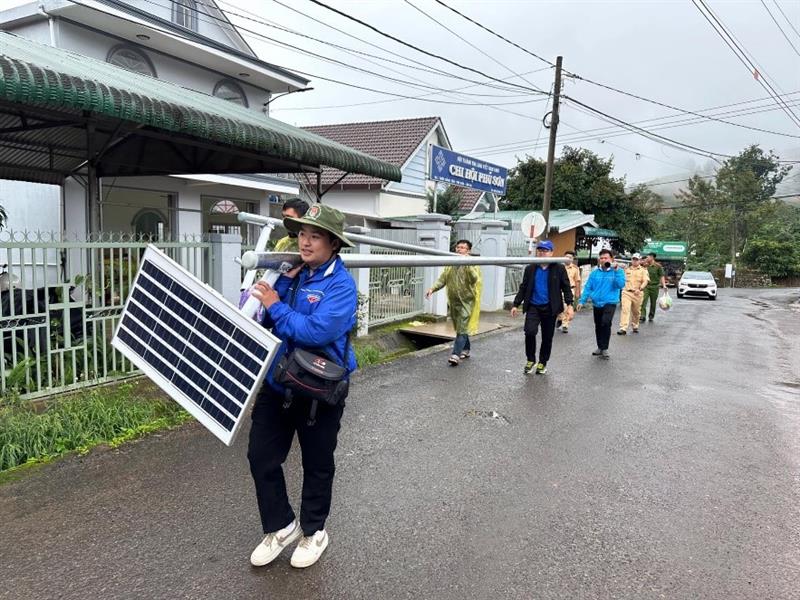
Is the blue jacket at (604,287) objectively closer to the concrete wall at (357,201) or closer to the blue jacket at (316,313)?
the blue jacket at (316,313)

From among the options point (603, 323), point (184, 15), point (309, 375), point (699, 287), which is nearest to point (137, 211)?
point (184, 15)

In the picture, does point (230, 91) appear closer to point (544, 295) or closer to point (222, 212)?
point (222, 212)

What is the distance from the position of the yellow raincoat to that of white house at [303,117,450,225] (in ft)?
39.2

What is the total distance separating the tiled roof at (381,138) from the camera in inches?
812

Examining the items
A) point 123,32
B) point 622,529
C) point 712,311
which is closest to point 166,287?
point 622,529

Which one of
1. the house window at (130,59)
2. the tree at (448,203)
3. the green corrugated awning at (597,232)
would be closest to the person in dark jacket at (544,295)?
the house window at (130,59)

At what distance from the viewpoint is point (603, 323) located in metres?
9.14

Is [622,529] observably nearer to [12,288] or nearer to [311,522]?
[311,522]

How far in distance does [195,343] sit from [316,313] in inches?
21.6

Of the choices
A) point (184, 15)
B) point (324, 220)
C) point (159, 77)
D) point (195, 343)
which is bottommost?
point (195, 343)

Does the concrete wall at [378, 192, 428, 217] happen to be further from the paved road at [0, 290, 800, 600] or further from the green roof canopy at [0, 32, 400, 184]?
the paved road at [0, 290, 800, 600]

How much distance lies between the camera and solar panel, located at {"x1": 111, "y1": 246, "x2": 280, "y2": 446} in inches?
93.4

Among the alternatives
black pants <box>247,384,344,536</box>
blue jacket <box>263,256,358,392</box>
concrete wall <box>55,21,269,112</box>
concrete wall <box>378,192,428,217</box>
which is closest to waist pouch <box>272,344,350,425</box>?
blue jacket <box>263,256,358,392</box>

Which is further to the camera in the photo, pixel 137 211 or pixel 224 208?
pixel 224 208
